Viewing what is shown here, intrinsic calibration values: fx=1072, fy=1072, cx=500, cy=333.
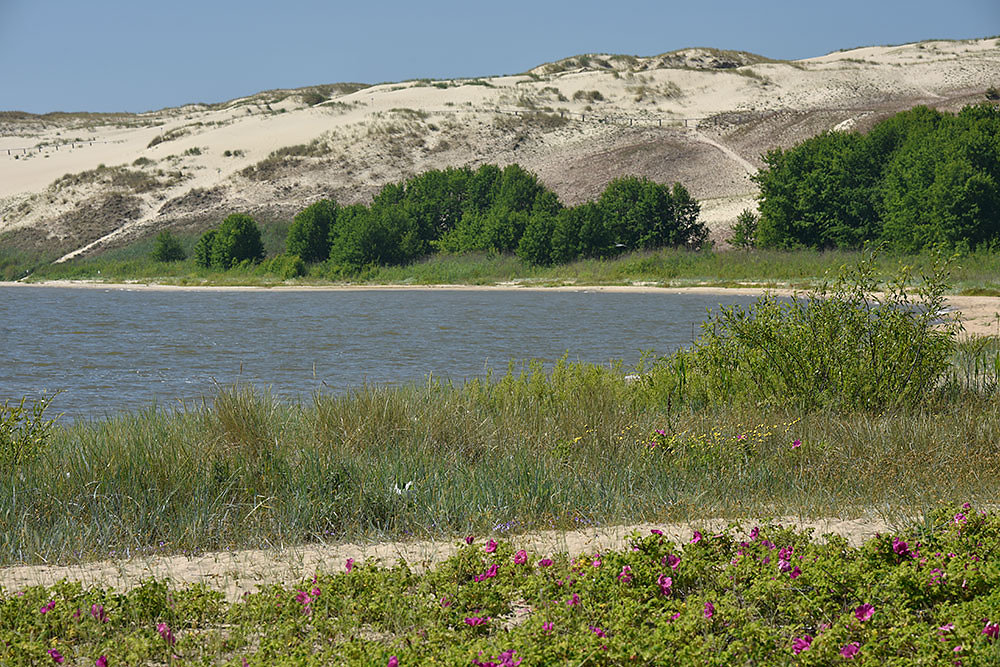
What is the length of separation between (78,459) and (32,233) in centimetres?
7367

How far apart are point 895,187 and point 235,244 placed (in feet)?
111

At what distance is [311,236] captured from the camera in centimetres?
5703

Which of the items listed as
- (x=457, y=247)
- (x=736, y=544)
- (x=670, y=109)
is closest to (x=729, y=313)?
(x=736, y=544)

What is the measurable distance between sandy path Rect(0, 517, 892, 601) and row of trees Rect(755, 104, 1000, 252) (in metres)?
39.2

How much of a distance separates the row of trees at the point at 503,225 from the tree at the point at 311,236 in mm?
53

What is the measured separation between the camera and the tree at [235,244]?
2299 inches

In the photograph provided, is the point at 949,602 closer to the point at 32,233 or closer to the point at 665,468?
the point at 665,468

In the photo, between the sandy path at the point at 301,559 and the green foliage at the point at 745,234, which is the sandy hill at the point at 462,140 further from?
the sandy path at the point at 301,559

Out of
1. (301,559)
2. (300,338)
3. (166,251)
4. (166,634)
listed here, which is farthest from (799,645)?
(166,251)

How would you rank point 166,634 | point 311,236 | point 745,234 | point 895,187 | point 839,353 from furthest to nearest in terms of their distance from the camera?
point 311,236, point 745,234, point 895,187, point 839,353, point 166,634

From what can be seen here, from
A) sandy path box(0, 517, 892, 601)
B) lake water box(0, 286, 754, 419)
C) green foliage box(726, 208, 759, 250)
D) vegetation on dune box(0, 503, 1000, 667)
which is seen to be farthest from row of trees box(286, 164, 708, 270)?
vegetation on dune box(0, 503, 1000, 667)

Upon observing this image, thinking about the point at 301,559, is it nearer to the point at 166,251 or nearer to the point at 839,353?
the point at 839,353

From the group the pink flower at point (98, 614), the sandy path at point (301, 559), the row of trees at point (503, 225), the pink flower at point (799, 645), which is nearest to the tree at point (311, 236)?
the row of trees at point (503, 225)

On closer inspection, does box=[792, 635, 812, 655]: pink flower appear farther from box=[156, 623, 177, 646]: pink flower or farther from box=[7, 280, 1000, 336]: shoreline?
box=[7, 280, 1000, 336]: shoreline
